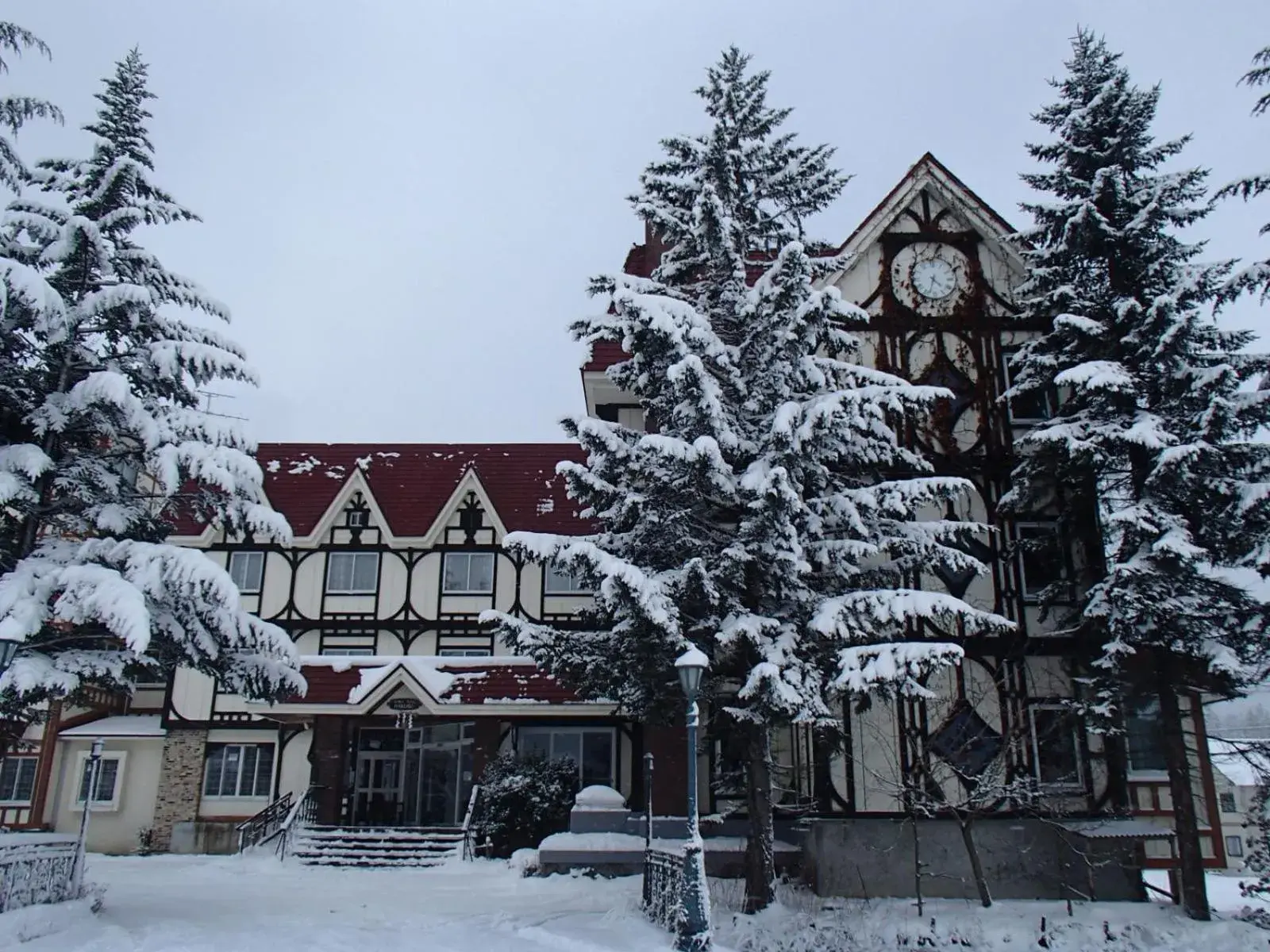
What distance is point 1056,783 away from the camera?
57.7ft

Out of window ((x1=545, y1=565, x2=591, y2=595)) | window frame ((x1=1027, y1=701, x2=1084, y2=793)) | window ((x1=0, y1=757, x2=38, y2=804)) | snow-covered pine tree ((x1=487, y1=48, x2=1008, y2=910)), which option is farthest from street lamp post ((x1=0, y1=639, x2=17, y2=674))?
window ((x1=0, y1=757, x2=38, y2=804))

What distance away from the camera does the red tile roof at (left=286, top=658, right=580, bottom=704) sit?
80.8 ft

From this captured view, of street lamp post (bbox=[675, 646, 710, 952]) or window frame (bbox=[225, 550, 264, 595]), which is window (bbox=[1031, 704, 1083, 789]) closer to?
street lamp post (bbox=[675, 646, 710, 952])

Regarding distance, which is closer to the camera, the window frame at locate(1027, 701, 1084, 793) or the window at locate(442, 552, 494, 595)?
the window frame at locate(1027, 701, 1084, 793)

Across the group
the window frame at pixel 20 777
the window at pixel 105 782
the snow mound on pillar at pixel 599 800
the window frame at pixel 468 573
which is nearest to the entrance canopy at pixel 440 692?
the snow mound on pillar at pixel 599 800

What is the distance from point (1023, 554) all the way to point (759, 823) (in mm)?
8358

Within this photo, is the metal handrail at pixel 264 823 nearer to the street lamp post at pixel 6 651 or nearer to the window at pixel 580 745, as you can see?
the window at pixel 580 745

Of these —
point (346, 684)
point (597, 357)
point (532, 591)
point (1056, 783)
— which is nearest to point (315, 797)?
point (346, 684)

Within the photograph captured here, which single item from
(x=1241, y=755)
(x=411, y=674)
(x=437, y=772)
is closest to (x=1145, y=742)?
(x=1241, y=755)

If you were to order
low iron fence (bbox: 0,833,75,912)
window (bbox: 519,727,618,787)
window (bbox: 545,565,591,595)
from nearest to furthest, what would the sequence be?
low iron fence (bbox: 0,833,75,912)
window (bbox: 519,727,618,787)
window (bbox: 545,565,591,595)

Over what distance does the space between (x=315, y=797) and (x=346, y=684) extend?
293cm

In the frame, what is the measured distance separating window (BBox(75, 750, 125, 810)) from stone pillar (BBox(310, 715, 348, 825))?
20.9 ft

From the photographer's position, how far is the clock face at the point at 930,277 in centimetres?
2095

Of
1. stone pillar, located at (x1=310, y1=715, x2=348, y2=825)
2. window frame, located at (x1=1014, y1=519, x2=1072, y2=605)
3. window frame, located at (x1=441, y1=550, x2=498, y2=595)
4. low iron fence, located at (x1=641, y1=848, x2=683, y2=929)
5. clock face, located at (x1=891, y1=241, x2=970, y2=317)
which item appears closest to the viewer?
low iron fence, located at (x1=641, y1=848, x2=683, y2=929)
